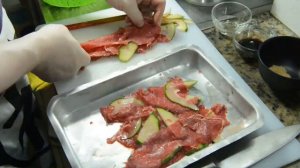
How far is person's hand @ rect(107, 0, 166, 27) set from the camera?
0.91 meters

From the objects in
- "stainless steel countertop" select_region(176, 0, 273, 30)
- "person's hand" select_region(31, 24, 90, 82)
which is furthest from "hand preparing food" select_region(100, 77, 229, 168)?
"stainless steel countertop" select_region(176, 0, 273, 30)

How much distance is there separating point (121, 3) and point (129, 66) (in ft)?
0.59

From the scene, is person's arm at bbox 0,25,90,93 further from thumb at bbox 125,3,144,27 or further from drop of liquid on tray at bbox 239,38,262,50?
drop of liquid on tray at bbox 239,38,262,50

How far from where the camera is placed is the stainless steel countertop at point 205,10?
101 centimetres

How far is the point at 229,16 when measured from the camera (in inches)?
39.8

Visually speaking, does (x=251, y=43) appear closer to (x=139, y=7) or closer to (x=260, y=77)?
(x=260, y=77)

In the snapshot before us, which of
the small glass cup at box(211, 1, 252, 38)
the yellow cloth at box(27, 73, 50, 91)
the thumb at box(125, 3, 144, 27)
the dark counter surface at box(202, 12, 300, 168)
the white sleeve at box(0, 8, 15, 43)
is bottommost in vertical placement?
the dark counter surface at box(202, 12, 300, 168)

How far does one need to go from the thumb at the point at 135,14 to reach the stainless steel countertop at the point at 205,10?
0.18 metres

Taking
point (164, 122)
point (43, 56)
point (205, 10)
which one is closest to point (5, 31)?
point (43, 56)

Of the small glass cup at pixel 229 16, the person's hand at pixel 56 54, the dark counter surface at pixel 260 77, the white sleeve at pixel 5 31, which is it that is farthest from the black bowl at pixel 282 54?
the white sleeve at pixel 5 31

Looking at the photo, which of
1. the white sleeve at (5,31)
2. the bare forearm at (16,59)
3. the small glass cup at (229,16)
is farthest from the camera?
the small glass cup at (229,16)

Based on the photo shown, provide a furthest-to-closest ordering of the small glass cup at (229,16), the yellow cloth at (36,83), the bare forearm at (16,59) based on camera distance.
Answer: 1. the small glass cup at (229,16)
2. the yellow cloth at (36,83)
3. the bare forearm at (16,59)

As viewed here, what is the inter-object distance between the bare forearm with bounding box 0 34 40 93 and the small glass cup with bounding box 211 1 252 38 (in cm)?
52

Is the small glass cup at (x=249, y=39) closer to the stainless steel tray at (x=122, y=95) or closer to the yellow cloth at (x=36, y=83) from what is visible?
the stainless steel tray at (x=122, y=95)
